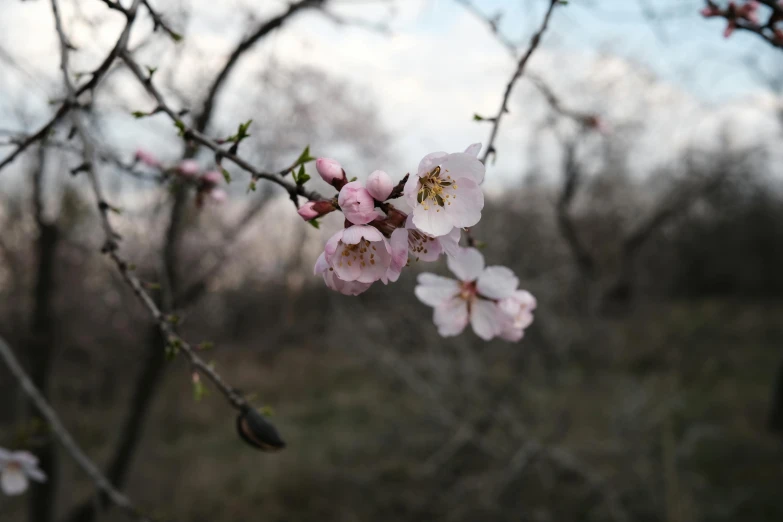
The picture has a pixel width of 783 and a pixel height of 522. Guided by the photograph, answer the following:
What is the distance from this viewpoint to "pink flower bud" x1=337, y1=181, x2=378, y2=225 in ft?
1.86

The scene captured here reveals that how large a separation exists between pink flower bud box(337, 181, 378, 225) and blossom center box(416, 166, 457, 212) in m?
0.05

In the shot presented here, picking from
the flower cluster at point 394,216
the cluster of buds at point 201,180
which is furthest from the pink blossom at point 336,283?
the cluster of buds at point 201,180

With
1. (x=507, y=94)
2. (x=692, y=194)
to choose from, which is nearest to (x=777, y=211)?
(x=692, y=194)

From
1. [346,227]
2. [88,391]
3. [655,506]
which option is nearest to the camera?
[346,227]

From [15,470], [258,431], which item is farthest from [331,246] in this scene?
[15,470]

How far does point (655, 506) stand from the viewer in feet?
13.3

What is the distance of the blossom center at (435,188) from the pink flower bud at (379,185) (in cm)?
3

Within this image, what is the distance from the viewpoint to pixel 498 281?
961mm

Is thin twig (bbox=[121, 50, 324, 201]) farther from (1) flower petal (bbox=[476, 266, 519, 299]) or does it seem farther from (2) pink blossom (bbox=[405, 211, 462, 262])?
(1) flower petal (bbox=[476, 266, 519, 299])

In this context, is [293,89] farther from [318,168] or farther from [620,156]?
[620,156]

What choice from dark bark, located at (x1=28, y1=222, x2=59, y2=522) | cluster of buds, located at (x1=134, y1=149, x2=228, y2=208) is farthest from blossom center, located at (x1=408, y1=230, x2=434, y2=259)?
dark bark, located at (x1=28, y1=222, x2=59, y2=522)

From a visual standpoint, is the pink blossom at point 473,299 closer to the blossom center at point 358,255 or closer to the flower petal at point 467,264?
the flower petal at point 467,264

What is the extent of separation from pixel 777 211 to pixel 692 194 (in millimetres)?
5665

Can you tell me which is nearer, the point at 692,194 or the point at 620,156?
the point at 692,194
